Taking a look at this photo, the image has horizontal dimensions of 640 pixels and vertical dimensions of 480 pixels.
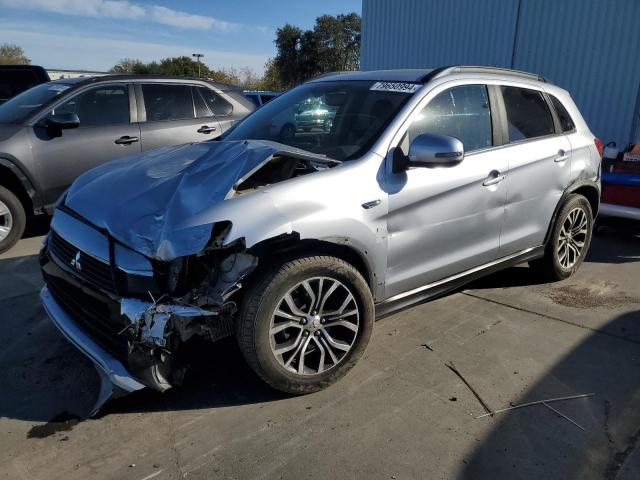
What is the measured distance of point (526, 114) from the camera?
4145 millimetres

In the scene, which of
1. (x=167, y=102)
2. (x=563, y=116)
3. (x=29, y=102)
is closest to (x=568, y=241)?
(x=563, y=116)

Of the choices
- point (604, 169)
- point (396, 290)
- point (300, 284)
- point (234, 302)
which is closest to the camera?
point (234, 302)

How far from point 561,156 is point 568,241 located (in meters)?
0.84

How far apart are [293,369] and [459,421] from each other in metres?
0.93

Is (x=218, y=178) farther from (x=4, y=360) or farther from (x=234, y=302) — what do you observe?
(x=4, y=360)

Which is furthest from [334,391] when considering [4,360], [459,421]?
[4,360]

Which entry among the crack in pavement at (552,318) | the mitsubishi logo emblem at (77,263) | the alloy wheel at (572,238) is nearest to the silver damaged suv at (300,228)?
the mitsubishi logo emblem at (77,263)

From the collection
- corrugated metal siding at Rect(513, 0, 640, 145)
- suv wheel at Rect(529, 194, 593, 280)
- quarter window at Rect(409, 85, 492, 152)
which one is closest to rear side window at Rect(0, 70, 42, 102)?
quarter window at Rect(409, 85, 492, 152)

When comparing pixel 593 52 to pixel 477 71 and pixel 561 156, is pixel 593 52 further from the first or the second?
pixel 477 71

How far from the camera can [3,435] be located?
2586 millimetres

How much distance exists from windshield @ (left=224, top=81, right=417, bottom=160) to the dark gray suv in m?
2.62

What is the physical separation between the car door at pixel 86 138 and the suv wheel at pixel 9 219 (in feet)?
0.99

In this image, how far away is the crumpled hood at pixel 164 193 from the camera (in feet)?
8.29

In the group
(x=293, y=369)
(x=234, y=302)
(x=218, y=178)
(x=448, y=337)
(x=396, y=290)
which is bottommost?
(x=448, y=337)
